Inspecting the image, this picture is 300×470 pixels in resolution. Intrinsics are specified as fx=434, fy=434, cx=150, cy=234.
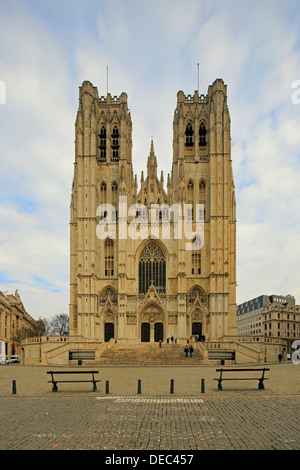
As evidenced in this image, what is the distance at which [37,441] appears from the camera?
8172 mm

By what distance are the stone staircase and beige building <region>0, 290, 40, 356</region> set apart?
1028 inches

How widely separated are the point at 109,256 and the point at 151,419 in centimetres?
4179

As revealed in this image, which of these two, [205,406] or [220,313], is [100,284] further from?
[205,406]

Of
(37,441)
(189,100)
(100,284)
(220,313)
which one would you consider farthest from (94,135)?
(37,441)

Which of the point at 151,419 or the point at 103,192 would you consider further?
the point at 103,192

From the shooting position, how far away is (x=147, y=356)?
3569 centimetres

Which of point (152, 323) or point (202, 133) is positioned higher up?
point (202, 133)

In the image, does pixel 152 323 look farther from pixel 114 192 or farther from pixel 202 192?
pixel 202 192

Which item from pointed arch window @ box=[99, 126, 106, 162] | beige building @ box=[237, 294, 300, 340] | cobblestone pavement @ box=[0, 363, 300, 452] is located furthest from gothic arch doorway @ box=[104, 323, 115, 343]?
beige building @ box=[237, 294, 300, 340]

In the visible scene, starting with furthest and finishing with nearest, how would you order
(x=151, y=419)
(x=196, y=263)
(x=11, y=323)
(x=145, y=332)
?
(x=11, y=323) → (x=196, y=263) → (x=145, y=332) → (x=151, y=419)

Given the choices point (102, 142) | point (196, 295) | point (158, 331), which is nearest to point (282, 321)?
point (196, 295)

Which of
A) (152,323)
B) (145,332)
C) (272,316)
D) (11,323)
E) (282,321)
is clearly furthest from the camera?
(272,316)

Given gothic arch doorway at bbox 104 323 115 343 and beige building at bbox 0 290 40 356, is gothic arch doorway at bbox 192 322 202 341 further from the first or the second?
beige building at bbox 0 290 40 356
